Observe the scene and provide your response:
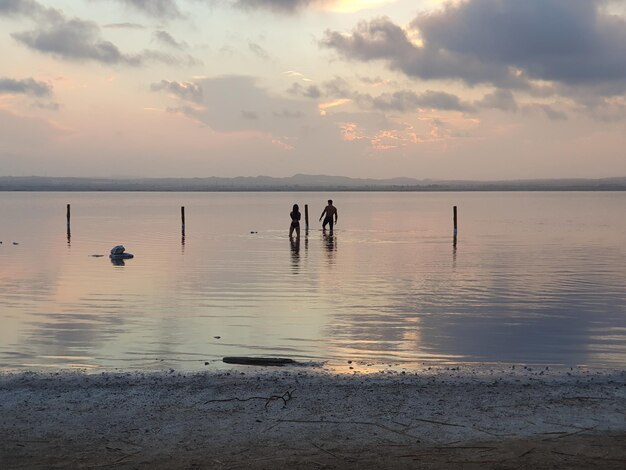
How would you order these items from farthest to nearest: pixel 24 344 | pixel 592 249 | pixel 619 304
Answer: pixel 592 249
pixel 619 304
pixel 24 344

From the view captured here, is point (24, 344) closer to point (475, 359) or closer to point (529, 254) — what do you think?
point (475, 359)

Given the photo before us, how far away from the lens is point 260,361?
12.7m

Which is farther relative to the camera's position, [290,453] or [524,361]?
[524,361]

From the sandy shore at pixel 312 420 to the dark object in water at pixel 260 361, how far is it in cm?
87

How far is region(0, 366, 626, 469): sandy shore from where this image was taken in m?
7.55

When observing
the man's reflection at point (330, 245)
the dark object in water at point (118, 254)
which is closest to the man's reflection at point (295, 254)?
the man's reflection at point (330, 245)

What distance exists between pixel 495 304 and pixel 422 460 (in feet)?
46.3

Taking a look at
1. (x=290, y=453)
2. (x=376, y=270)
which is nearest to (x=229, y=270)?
(x=376, y=270)

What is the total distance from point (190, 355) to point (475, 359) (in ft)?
18.1

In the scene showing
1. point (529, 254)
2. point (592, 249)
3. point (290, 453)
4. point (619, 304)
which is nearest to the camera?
point (290, 453)

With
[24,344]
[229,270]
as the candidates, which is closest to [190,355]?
[24,344]

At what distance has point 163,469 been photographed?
7.23 m

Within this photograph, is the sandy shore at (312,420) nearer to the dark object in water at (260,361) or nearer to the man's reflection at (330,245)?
the dark object in water at (260,361)

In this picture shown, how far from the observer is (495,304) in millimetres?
20922
